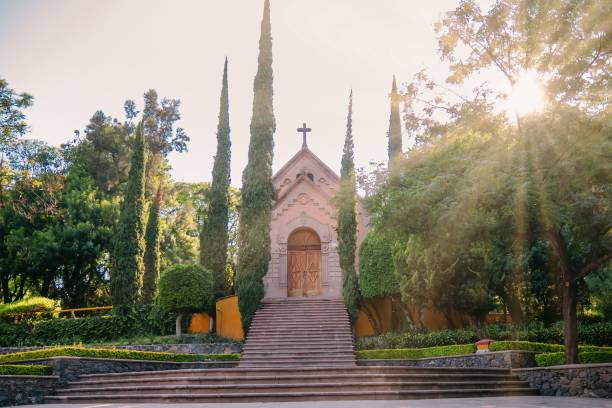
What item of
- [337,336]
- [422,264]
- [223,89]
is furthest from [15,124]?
[422,264]

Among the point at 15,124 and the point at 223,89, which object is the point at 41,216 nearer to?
the point at 15,124

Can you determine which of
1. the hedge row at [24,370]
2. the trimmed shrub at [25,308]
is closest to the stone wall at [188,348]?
the trimmed shrub at [25,308]

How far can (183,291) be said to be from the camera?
73.3 ft

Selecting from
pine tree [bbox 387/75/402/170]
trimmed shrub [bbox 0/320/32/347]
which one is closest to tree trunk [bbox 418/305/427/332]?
pine tree [bbox 387/75/402/170]

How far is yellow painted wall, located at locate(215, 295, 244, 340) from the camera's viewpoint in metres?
23.8

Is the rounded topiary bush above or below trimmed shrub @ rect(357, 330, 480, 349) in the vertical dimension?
above

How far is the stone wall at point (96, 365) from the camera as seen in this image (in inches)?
617

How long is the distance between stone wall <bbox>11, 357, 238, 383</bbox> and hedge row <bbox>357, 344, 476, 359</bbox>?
200 inches

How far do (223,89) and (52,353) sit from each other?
17.0m

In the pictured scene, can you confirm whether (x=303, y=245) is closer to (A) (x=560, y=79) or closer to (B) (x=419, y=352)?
(B) (x=419, y=352)

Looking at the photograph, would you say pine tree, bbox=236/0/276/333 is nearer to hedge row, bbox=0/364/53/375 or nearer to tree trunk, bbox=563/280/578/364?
hedge row, bbox=0/364/53/375

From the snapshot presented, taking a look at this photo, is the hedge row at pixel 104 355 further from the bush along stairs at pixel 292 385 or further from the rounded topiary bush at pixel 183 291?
the rounded topiary bush at pixel 183 291

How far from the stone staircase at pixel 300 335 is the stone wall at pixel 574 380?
20.3 ft

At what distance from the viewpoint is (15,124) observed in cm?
2286
